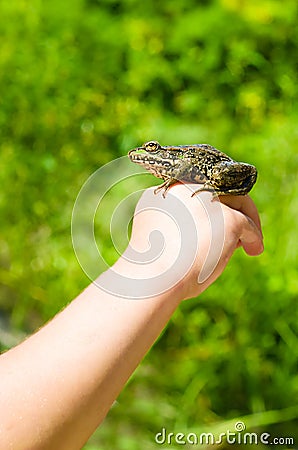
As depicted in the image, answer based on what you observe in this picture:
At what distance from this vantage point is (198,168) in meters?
1.20

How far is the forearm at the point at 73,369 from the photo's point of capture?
732 millimetres

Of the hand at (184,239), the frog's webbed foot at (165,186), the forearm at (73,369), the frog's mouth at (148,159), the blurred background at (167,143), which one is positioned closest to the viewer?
the forearm at (73,369)

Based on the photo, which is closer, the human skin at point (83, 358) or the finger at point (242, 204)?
the human skin at point (83, 358)

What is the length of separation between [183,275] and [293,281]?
1104mm

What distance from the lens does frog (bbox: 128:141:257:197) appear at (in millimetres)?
1146

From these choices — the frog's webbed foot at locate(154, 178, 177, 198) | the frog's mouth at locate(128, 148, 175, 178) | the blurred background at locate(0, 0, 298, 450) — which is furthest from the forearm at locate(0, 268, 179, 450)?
the blurred background at locate(0, 0, 298, 450)

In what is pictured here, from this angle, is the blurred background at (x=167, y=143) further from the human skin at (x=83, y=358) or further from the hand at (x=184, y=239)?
the human skin at (x=83, y=358)

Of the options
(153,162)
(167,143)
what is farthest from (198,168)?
(167,143)

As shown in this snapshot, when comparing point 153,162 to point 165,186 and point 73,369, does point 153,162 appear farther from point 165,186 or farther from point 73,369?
point 73,369

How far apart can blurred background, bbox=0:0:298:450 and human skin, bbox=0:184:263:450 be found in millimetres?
1166

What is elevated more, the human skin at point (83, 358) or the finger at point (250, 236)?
the finger at point (250, 236)

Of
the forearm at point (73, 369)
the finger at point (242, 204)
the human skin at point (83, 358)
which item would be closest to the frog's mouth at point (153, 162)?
the finger at point (242, 204)

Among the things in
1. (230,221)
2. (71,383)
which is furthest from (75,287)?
(71,383)

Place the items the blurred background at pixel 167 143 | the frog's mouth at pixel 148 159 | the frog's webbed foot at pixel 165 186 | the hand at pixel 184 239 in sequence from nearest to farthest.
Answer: the hand at pixel 184 239 < the frog's webbed foot at pixel 165 186 < the frog's mouth at pixel 148 159 < the blurred background at pixel 167 143
